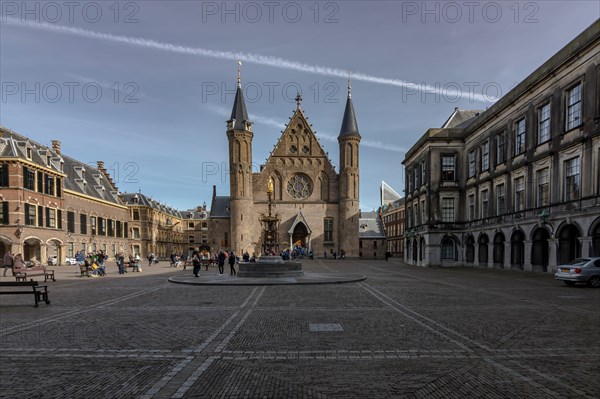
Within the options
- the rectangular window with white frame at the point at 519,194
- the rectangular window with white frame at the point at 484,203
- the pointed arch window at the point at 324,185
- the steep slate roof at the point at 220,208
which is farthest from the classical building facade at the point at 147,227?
the rectangular window with white frame at the point at 519,194

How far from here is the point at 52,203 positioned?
142 ft

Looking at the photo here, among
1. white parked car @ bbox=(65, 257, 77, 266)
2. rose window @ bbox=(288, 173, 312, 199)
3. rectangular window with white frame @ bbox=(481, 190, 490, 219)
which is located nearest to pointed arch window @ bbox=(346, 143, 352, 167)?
rose window @ bbox=(288, 173, 312, 199)

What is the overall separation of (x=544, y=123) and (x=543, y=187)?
179 inches

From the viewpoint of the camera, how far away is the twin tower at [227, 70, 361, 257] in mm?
58250

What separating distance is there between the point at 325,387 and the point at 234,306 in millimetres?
7466

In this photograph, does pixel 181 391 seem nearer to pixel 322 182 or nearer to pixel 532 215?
pixel 532 215

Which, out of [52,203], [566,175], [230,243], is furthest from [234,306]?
[230,243]

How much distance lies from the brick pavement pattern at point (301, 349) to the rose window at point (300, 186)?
157 feet

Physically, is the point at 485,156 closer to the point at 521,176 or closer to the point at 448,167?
the point at 448,167

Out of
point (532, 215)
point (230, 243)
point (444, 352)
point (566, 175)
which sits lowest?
point (230, 243)

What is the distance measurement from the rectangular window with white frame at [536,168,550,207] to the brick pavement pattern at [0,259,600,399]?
1536 centimetres

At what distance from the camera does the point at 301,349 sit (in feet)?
23.9

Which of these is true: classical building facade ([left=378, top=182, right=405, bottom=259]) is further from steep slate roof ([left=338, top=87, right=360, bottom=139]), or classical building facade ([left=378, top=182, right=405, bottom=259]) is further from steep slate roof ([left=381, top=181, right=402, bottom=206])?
steep slate roof ([left=338, top=87, right=360, bottom=139])

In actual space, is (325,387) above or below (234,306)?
above
